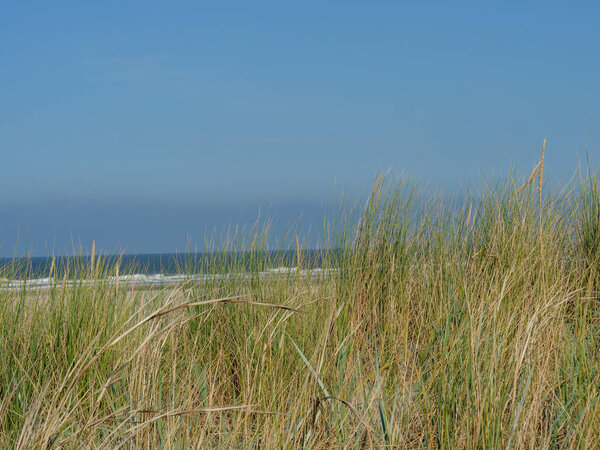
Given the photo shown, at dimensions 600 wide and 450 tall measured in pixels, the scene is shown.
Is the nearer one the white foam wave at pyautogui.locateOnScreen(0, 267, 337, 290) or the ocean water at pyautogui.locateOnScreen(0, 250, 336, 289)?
the white foam wave at pyautogui.locateOnScreen(0, 267, 337, 290)

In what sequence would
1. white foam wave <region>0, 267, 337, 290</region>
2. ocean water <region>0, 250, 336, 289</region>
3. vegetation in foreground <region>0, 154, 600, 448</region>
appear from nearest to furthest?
vegetation in foreground <region>0, 154, 600, 448</region> → white foam wave <region>0, 267, 337, 290</region> → ocean water <region>0, 250, 336, 289</region>

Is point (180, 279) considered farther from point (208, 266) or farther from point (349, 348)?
point (349, 348)

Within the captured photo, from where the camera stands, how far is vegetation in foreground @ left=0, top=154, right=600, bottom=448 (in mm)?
1584

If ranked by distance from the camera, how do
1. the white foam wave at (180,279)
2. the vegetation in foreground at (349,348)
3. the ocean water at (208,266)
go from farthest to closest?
the ocean water at (208,266) < the white foam wave at (180,279) < the vegetation in foreground at (349,348)

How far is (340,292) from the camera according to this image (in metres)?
3.32

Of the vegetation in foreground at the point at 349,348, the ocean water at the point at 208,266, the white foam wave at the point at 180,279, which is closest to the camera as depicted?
the vegetation in foreground at the point at 349,348

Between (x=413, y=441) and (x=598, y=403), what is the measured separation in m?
0.58

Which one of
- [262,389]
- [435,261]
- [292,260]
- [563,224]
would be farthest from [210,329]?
[563,224]

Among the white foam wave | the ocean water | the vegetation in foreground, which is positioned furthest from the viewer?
the ocean water

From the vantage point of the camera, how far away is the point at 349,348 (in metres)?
2.48

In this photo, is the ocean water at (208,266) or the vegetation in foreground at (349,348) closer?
the vegetation in foreground at (349,348)

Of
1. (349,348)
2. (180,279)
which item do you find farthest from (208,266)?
(349,348)

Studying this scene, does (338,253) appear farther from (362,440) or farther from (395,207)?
(362,440)

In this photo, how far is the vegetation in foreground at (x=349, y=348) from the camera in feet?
5.20
